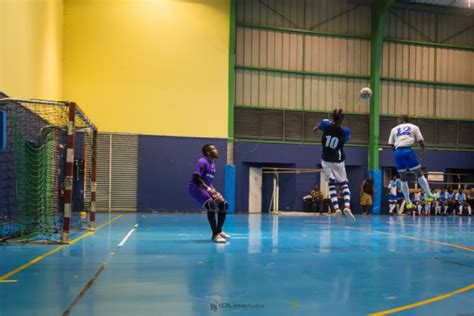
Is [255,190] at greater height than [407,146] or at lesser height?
lesser

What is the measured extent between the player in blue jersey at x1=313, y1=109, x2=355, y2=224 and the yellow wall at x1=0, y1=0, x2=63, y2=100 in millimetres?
8771

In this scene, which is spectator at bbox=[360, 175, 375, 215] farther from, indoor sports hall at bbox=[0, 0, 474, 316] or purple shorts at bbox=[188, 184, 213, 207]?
purple shorts at bbox=[188, 184, 213, 207]

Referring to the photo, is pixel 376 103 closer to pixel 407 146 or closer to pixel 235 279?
pixel 407 146

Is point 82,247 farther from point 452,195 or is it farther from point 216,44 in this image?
point 452,195

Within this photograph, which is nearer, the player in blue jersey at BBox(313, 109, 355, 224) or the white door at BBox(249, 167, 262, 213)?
the player in blue jersey at BBox(313, 109, 355, 224)

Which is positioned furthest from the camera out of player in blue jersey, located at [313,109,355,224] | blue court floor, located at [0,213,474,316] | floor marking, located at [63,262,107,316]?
player in blue jersey, located at [313,109,355,224]

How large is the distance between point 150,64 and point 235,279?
19.5m

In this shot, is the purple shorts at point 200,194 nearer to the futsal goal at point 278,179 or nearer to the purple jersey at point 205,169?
the purple jersey at point 205,169

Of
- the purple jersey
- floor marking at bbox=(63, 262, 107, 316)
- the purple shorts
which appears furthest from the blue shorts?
floor marking at bbox=(63, 262, 107, 316)

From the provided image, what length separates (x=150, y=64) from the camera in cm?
2369

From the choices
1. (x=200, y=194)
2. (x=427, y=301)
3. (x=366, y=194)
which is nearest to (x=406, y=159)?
(x=200, y=194)

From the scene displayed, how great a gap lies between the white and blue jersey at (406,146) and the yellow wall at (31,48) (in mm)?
10358

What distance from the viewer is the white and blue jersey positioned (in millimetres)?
10578

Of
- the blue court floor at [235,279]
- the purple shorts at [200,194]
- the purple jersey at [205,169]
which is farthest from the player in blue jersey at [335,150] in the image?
the purple shorts at [200,194]
